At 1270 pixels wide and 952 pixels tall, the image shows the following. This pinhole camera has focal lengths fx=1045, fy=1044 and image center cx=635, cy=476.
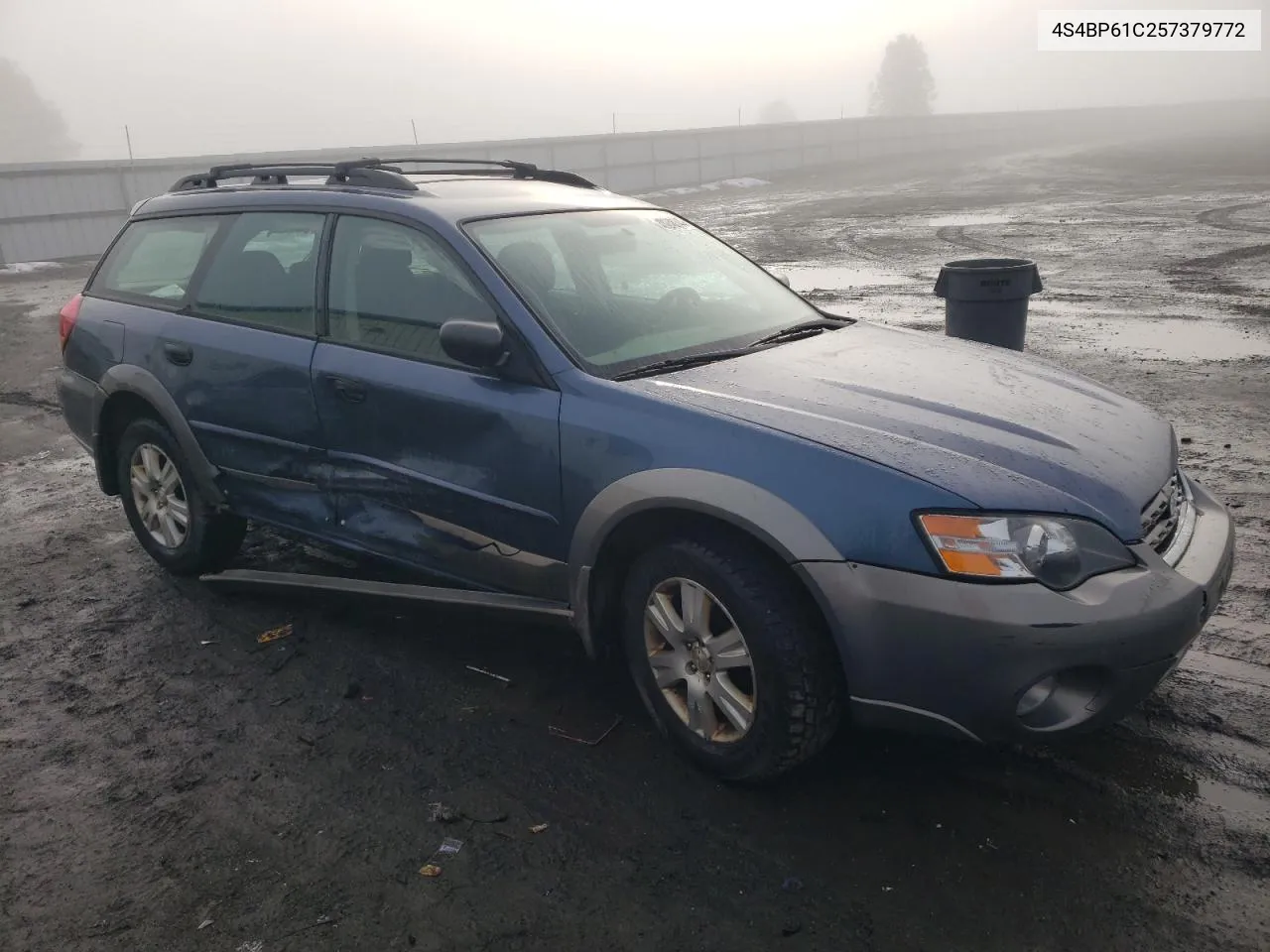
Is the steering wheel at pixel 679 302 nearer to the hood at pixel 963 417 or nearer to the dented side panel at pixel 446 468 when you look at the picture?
the hood at pixel 963 417

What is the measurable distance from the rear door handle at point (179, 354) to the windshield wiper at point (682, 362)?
7.20 ft

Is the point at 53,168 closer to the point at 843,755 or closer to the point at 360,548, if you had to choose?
the point at 360,548

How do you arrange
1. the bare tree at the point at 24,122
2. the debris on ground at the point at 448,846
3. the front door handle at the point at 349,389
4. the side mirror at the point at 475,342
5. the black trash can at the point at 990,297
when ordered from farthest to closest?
the bare tree at the point at 24,122 < the black trash can at the point at 990,297 < the front door handle at the point at 349,389 < the side mirror at the point at 475,342 < the debris on ground at the point at 448,846

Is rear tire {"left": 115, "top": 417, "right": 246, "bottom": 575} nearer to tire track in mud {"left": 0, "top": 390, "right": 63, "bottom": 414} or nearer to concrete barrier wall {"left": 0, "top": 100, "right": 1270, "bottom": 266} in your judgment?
tire track in mud {"left": 0, "top": 390, "right": 63, "bottom": 414}

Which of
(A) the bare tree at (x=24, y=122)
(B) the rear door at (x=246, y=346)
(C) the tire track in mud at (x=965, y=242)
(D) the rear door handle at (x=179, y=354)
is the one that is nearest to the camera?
(B) the rear door at (x=246, y=346)

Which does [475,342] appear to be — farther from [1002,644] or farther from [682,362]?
[1002,644]

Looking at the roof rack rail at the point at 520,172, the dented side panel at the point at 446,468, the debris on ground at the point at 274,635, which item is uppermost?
the roof rack rail at the point at 520,172

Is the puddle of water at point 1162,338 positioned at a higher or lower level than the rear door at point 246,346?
lower

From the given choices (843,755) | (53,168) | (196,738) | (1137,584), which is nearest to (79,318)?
(196,738)

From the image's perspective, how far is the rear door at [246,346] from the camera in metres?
4.14

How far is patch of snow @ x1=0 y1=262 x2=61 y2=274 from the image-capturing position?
2358 cm

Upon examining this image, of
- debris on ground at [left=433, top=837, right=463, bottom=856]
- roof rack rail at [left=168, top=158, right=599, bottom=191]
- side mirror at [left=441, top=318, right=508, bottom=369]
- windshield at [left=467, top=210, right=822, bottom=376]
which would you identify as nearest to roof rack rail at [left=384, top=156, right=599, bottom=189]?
roof rack rail at [left=168, top=158, right=599, bottom=191]

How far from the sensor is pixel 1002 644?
262cm

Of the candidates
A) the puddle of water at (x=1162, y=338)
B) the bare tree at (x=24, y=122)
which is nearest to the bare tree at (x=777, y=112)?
the bare tree at (x=24, y=122)
